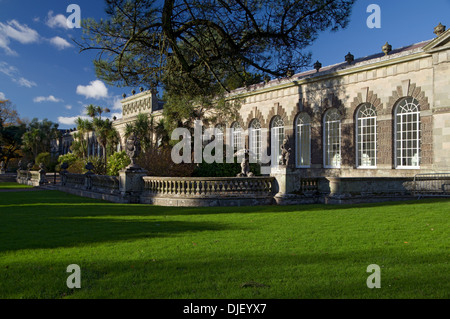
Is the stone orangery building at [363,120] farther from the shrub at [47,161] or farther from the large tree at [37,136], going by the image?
A: the large tree at [37,136]

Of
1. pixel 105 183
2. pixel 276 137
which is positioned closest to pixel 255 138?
pixel 276 137

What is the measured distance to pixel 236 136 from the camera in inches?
1309

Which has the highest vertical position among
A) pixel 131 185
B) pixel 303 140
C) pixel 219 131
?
pixel 219 131

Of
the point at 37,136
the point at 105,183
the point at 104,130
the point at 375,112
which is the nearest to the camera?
the point at 105,183

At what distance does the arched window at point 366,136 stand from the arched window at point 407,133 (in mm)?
1439

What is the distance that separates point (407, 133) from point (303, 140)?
25.6ft

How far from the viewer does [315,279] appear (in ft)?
15.6

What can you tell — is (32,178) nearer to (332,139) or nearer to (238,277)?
(332,139)

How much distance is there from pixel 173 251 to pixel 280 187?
902 centimetres

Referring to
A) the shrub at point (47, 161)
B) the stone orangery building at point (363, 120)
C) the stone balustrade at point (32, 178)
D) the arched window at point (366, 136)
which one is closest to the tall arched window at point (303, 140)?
the stone orangery building at point (363, 120)

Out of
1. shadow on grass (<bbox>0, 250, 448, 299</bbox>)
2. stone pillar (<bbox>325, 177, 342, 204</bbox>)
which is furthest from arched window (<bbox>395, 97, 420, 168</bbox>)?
shadow on grass (<bbox>0, 250, 448, 299</bbox>)

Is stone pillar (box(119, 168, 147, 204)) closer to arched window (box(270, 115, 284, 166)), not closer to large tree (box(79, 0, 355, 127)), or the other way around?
large tree (box(79, 0, 355, 127))

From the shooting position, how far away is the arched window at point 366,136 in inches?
886

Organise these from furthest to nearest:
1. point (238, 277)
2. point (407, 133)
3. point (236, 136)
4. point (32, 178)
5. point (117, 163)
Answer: point (236, 136)
point (32, 178)
point (117, 163)
point (407, 133)
point (238, 277)
